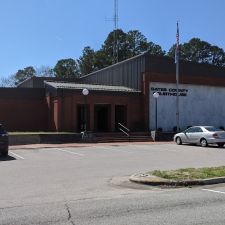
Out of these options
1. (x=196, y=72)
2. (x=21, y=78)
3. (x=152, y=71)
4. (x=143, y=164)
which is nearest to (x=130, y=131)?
(x=152, y=71)

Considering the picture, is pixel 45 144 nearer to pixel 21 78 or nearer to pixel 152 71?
pixel 152 71

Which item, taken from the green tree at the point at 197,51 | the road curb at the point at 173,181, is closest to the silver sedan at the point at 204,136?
the road curb at the point at 173,181

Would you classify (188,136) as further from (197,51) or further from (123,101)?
(197,51)

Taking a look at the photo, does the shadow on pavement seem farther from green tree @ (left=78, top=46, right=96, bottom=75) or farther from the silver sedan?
green tree @ (left=78, top=46, right=96, bottom=75)

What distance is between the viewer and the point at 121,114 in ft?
142

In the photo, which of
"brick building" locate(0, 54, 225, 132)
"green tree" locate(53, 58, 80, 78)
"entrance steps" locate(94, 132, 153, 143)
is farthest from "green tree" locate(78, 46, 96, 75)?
"entrance steps" locate(94, 132, 153, 143)

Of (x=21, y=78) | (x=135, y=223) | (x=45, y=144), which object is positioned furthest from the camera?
(x=21, y=78)

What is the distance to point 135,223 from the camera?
26.2ft

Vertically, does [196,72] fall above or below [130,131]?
above

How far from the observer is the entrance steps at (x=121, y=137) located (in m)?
36.7

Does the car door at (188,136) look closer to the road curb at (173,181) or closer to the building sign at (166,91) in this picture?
the building sign at (166,91)

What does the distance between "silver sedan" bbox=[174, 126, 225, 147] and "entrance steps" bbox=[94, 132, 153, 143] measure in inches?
211

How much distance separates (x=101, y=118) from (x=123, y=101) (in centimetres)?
320

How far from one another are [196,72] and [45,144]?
64.0 feet
